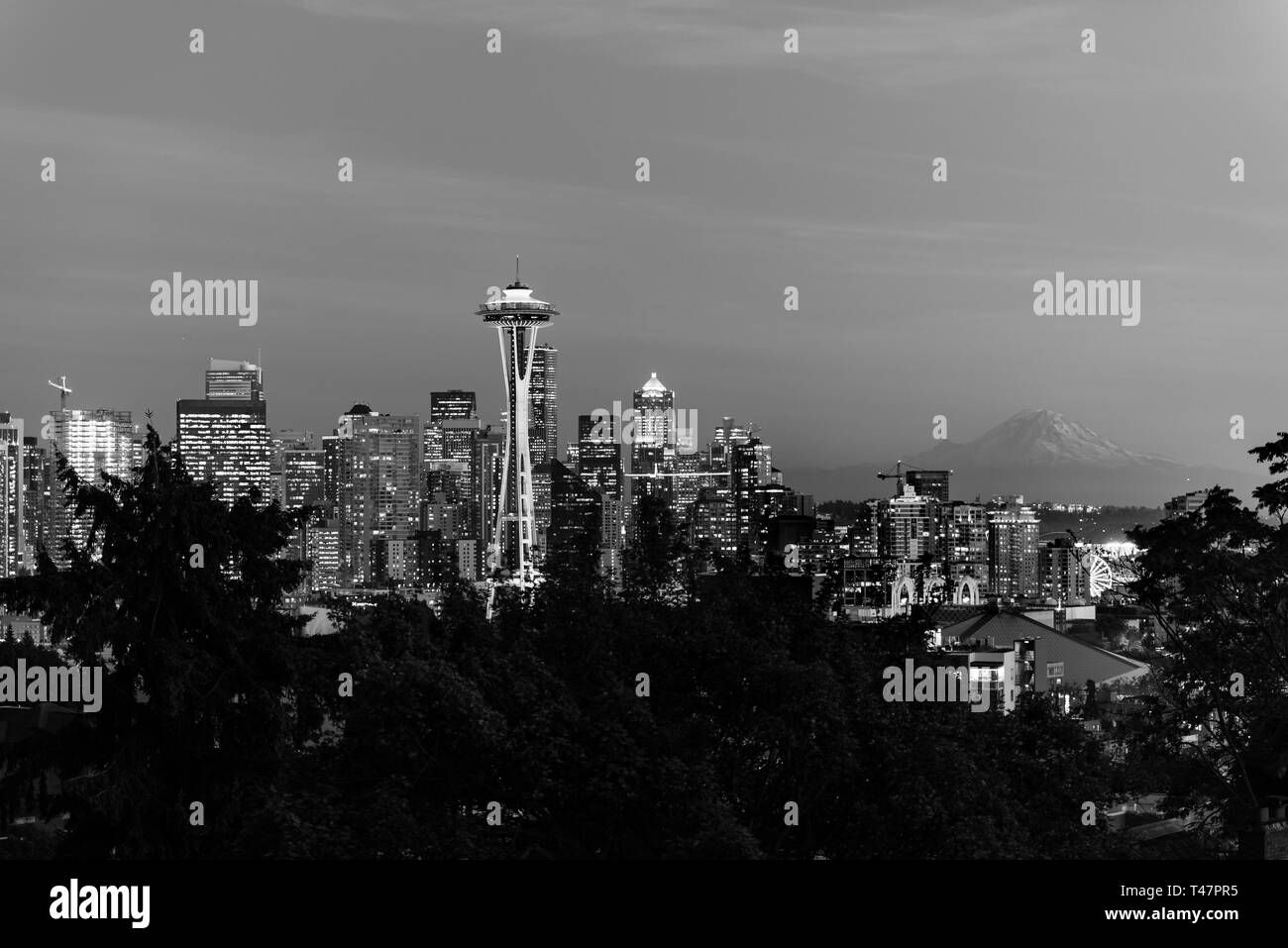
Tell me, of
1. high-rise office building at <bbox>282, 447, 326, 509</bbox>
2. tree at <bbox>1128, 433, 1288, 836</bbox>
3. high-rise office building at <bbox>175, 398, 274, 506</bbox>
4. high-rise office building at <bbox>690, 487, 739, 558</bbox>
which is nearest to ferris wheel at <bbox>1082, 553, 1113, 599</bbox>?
tree at <bbox>1128, 433, 1288, 836</bbox>

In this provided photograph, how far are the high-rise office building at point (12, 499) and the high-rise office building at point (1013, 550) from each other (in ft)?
262

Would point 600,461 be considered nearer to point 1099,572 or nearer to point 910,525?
point 910,525

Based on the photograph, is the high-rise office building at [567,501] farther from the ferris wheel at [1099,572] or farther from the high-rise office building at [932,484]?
the high-rise office building at [932,484]

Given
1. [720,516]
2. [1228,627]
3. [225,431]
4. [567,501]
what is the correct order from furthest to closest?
[567,501]
[720,516]
[225,431]
[1228,627]

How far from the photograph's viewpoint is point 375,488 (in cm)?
14488

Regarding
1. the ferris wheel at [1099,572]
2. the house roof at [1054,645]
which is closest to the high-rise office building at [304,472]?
the ferris wheel at [1099,572]

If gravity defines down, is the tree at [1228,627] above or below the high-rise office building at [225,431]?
below

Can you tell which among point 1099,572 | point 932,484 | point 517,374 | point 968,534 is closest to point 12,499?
point 517,374

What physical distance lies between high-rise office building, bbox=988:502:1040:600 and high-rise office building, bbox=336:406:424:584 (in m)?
50.0

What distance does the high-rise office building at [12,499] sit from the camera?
354ft

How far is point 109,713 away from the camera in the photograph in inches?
720

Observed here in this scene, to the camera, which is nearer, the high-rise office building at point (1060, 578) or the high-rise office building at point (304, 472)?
the high-rise office building at point (1060, 578)

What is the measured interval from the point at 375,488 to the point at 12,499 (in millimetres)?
31565
